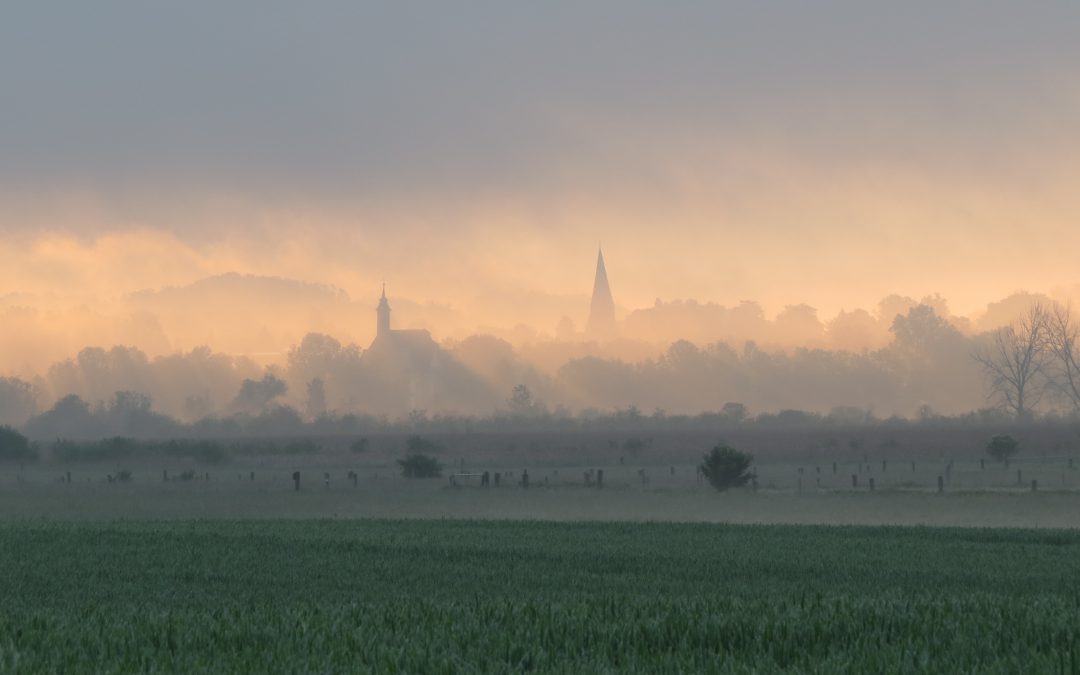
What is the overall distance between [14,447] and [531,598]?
154 metres

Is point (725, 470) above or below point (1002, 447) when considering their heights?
below

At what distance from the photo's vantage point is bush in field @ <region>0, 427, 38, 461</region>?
15675cm

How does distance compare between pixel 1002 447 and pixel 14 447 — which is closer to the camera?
pixel 1002 447

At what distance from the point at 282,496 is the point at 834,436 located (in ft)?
377

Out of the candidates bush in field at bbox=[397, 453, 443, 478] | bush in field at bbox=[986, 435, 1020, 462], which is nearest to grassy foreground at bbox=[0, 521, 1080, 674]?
bush in field at bbox=[397, 453, 443, 478]

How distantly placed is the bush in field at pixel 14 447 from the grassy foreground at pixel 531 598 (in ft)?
408

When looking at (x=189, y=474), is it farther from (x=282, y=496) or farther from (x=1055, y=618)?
(x=1055, y=618)

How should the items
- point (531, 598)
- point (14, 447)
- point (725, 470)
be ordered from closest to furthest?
point (531, 598), point (725, 470), point (14, 447)

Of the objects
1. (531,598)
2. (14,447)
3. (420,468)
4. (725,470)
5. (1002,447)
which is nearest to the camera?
(531,598)

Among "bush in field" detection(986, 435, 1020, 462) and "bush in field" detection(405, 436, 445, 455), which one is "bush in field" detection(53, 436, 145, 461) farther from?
"bush in field" detection(986, 435, 1020, 462)

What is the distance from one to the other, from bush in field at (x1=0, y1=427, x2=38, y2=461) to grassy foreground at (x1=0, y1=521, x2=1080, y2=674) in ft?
408

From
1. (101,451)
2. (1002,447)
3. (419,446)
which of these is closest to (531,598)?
(1002,447)

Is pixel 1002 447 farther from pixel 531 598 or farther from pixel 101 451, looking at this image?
pixel 101 451

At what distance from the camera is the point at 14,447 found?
6211 inches
